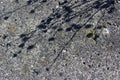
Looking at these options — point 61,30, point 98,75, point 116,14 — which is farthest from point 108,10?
point 98,75

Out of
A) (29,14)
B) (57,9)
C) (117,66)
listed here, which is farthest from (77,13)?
(117,66)

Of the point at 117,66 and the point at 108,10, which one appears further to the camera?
the point at 108,10

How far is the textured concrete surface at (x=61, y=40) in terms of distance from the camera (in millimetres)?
Answer: 8562

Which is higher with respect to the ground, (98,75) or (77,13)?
(77,13)

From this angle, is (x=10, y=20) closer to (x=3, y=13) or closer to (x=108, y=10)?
(x=3, y=13)

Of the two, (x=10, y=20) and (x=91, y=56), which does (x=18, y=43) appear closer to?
(x=10, y=20)

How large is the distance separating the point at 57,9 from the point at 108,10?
1.58 meters

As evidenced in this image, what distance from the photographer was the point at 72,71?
28.0 ft

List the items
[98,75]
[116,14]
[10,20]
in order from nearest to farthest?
[98,75], [116,14], [10,20]

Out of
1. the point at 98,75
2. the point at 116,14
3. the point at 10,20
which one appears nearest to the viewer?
the point at 98,75

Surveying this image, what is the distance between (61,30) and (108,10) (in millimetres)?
1512

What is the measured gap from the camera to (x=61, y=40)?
9.19 meters

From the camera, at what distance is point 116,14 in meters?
9.38

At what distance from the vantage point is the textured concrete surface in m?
8.56
